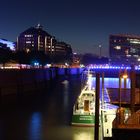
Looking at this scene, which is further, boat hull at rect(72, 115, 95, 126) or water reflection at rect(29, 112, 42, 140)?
water reflection at rect(29, 112, 42, 140)

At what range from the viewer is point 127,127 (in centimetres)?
1900

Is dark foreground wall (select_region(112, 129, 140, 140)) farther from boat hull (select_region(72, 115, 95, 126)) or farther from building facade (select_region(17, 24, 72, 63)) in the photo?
building facade (select_region(17, 24, 72, 63))

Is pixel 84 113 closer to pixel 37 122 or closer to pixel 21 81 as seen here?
pixel 37 122

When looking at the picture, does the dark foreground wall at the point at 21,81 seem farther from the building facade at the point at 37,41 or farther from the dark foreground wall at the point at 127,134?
the building facade at the point at 37,41

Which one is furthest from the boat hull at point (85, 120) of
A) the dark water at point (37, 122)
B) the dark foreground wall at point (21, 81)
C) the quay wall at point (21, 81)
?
the dark foreground wall at point (21, 81)

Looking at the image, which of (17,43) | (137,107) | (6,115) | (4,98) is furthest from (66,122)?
(17,43)

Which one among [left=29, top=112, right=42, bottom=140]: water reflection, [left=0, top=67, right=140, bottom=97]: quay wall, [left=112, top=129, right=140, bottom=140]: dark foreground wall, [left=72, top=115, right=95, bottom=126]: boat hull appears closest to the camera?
[left=112, top=129, right=140, bottom=140]: dark foreground wall

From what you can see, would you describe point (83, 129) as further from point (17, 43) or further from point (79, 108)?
point (17, 43)

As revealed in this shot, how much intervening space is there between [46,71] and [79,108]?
61.5m

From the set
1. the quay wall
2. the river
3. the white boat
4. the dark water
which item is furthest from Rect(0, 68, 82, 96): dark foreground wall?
the white boat

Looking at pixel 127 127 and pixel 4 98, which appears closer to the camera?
pixel 127 127

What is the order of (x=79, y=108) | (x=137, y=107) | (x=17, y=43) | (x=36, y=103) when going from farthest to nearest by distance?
(x=17, y=43) → (x=36, y=103) → (x=79, y=108) → (x=137, y=107)

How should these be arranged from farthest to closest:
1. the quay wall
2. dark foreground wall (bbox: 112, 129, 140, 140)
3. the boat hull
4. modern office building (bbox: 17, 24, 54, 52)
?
modern office building (bbox: 17, 24, 54, 52)
the quay wall
the boat hull
dark foreground wall (bbox: 112, 129, 140, 140)

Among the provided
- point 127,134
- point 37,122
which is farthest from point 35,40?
point 127,134
